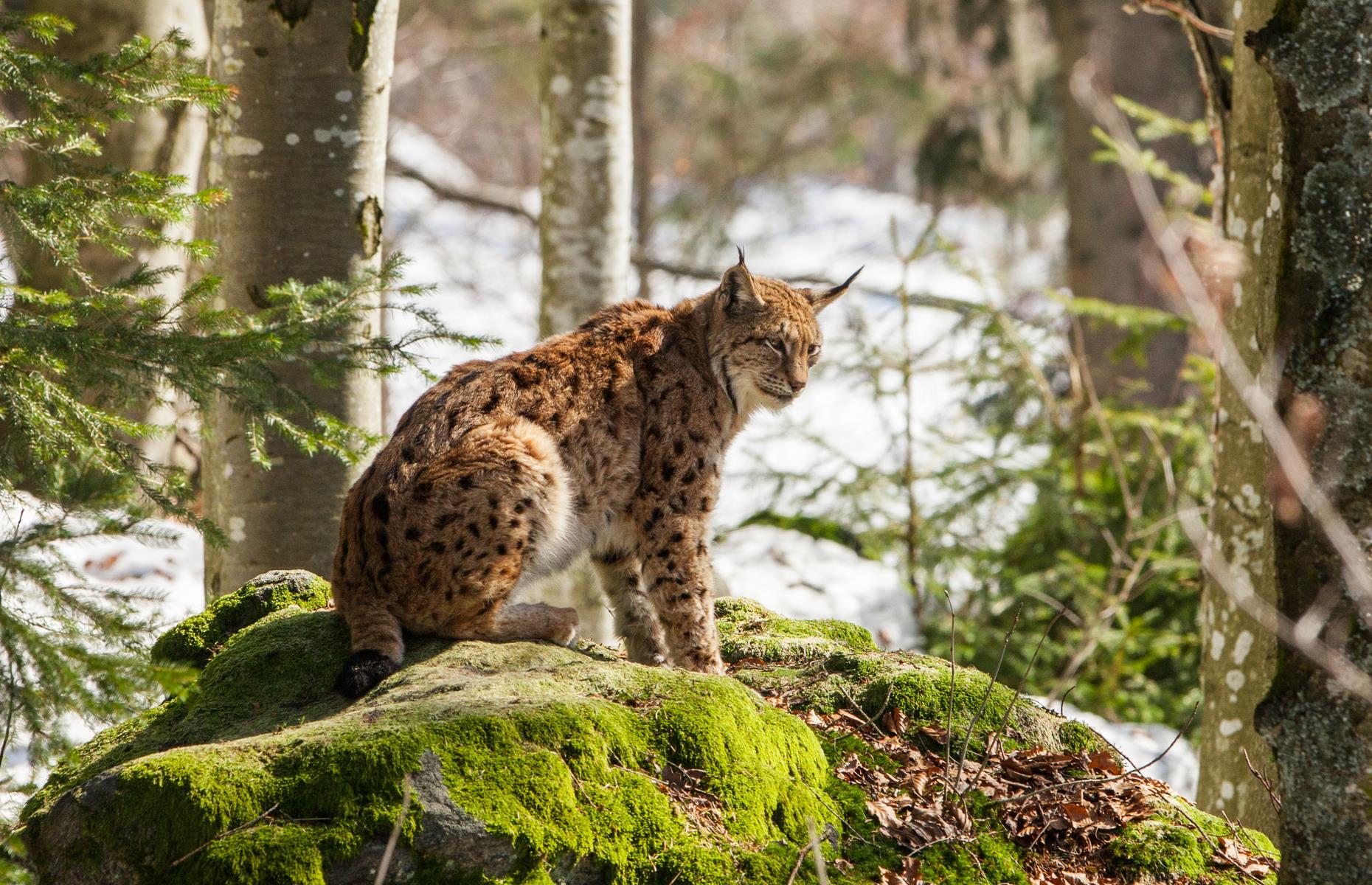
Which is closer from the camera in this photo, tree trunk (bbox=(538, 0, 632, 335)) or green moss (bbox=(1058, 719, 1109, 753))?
green moss (bbox=(1058, 719, 1109, 753))

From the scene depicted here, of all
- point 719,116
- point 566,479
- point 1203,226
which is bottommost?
point 566,479

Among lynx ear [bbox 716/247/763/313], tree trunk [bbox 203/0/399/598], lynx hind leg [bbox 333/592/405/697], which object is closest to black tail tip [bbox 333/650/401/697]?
lynx hind leg [bbox 333/592/405/697]

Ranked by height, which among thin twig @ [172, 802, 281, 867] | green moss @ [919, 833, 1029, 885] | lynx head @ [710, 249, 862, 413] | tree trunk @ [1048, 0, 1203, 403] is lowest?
green moss @ [919, 833, 1029, 885]

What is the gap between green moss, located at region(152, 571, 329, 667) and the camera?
4.67 metres

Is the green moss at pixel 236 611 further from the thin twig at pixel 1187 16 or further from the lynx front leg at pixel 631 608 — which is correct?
the thin twig at pixel 1187 16

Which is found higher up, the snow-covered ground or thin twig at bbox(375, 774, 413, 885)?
the snow-covered ground

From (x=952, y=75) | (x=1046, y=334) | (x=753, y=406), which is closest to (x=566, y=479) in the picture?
(x=753, y=406)

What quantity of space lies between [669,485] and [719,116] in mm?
16057

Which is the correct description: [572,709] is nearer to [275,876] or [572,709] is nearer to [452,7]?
[275,876]

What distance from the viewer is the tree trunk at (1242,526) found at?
17.6 ft

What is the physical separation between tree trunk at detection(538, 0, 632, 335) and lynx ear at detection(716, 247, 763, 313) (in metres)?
2.59

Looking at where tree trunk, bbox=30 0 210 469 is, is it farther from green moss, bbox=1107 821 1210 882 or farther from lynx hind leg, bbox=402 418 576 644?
green moss, bbox=1107 821 1210 882

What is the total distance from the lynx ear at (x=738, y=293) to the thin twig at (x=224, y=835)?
2.85m

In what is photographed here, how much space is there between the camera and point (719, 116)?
1980cm
